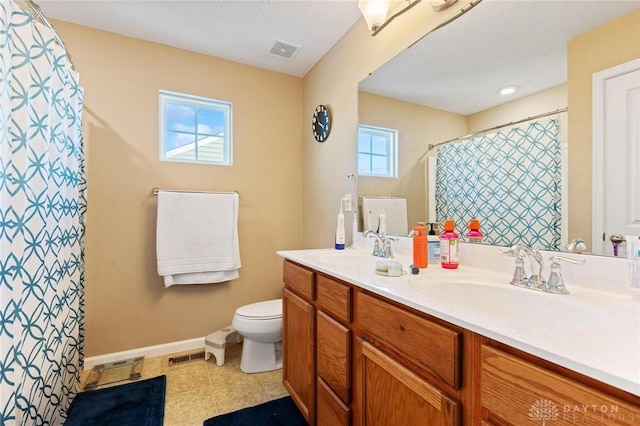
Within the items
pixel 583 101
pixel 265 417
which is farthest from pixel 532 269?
pixel 265 417

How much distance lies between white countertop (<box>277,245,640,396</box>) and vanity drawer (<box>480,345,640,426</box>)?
1.3 inches

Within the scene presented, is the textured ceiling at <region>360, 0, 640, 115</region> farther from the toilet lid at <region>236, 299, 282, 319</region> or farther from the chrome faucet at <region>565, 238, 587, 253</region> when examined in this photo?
the toilet lid at <region>236, 299, 282, 319</region>

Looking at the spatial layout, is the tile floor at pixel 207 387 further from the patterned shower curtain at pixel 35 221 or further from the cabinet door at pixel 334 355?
the cabinet door at pixel 334 355

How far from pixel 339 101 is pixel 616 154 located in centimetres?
162

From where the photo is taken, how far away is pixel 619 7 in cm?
82

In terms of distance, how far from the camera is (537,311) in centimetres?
82

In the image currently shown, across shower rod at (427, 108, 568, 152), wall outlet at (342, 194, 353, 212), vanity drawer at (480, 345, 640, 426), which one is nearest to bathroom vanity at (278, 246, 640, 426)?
vanity drawer at (480, 345, 640, 426)

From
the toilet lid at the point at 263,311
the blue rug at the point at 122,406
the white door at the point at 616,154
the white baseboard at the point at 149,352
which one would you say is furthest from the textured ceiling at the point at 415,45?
the white baseboard at the point at 149,352

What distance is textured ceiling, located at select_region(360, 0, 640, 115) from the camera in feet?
3.07

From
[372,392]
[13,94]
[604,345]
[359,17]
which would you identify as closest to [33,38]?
[13,94]

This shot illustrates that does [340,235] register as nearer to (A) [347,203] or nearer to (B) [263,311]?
(A) [347,203]

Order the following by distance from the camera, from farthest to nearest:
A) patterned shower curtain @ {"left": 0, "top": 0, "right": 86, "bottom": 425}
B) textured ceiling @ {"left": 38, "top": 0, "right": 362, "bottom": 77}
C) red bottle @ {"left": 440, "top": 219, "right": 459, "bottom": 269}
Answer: textured ceiling @ {"left": 38, "top": 0, "right": 362, "bottom": 77}, red bottle @ {"left": 440, "top": 219, "right": 459, "bottom": 269}, patterned shower curtain @ {"left": 0, "top": 0, "right": 86, "bottom": 425}

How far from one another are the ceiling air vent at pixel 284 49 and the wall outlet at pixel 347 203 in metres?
1.23

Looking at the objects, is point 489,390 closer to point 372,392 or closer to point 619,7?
point 372,392
